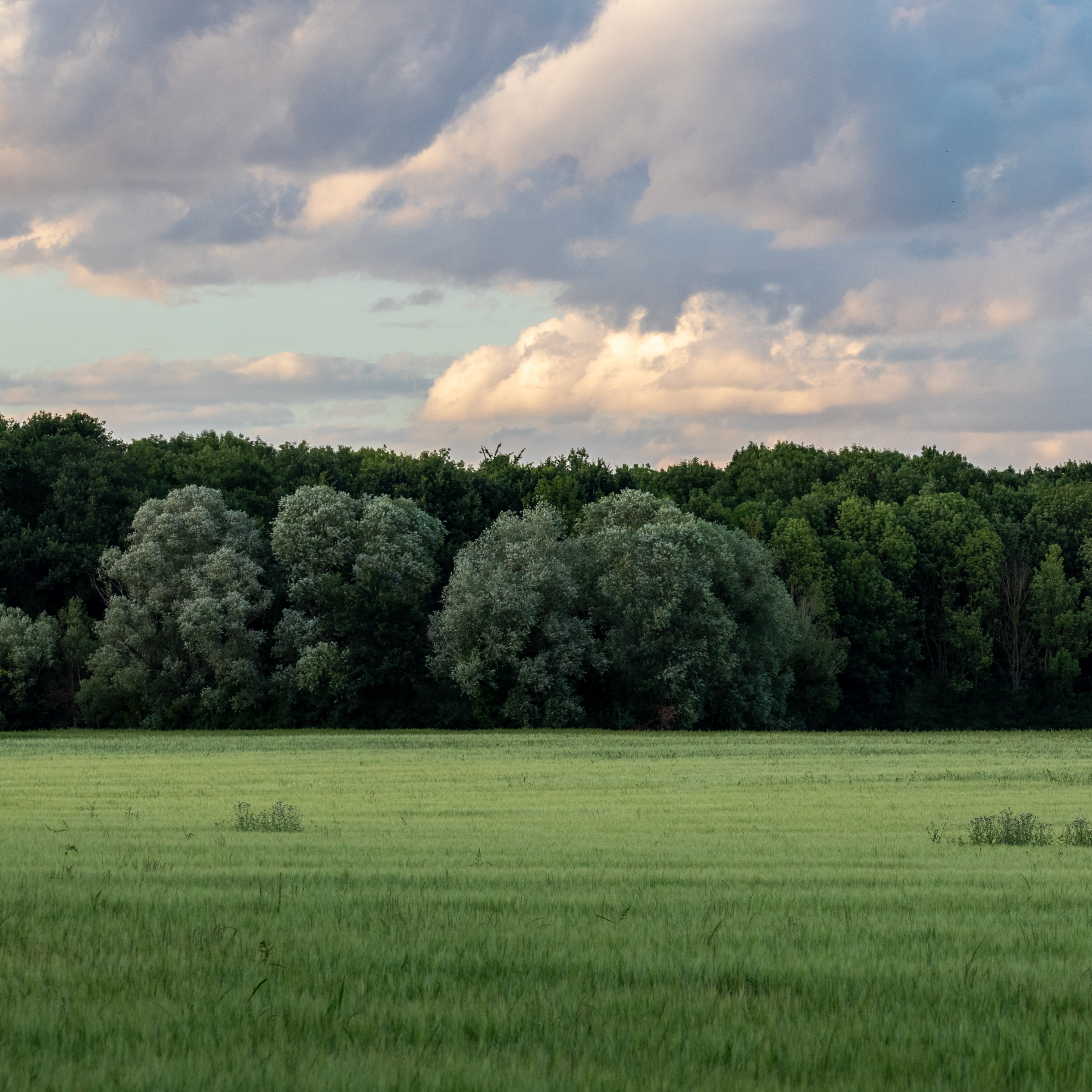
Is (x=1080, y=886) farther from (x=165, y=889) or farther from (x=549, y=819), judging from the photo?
(x=549, y=819)

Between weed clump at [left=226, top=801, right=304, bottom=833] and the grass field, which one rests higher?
the grass field

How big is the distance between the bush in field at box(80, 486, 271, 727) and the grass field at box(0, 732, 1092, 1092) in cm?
4987

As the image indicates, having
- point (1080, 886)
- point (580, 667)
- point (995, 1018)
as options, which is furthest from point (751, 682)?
point (995, 1018)

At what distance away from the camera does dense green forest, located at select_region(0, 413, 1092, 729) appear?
68.9 m

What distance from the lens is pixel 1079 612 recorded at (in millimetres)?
90125

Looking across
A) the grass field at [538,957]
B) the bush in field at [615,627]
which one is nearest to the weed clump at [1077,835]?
the grass field at [538,957]

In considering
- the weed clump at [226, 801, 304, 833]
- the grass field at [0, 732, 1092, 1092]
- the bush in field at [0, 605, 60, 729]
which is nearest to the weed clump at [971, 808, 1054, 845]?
the grass field at [0, 732, 1092, 1092]

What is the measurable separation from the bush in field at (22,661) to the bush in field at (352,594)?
44.7 feet

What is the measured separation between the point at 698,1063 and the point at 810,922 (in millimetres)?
4033

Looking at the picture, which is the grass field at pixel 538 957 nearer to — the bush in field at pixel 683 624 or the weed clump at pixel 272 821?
the weed clump at pixel 272 821

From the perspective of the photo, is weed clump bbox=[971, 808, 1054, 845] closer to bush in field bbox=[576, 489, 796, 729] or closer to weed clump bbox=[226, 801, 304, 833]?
weed clump bbox=[226, 801, 304, 833]

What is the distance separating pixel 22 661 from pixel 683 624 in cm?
3807

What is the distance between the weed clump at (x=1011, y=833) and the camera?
1775 cm

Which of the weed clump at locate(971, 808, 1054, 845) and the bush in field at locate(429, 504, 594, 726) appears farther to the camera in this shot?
the bush in field at locate(429, 504, 594, 726)
